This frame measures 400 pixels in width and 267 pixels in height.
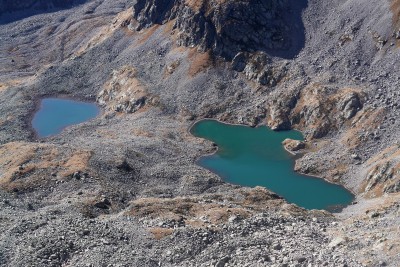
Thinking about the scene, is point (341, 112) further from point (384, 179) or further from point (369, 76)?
point (384, 179)

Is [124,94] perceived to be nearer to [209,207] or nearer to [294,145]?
[294,145]

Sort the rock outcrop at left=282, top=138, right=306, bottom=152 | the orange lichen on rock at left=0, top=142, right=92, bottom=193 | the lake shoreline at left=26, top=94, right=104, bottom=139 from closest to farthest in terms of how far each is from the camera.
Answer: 1. the orange lichen on rock at left=0, top=142, right=92, bottom=193
2. the rock outcrop at left=282, top=138, right=306, bottom=152
3. the lake shoreline at left=26, top=94, right=104, bottom=139

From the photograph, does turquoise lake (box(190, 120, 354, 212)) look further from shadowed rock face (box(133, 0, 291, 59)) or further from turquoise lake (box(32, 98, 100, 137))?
turquoise lake (box(32, 98, 100, 137))

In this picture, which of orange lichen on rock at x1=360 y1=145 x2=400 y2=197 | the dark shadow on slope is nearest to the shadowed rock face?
the dark shadow on slope

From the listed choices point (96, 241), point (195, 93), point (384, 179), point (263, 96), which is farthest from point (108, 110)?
point (96, 241)

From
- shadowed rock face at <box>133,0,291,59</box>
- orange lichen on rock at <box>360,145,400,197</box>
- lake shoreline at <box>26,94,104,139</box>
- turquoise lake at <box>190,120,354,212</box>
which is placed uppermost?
shadowed rock face at <box>133,0,291,59</box>

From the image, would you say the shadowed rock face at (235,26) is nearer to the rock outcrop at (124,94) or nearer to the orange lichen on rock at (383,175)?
the rock outcrop at (124,94)

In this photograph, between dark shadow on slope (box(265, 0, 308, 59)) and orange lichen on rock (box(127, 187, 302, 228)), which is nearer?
orange lichen on rock (box(127, 187, 302, 228))

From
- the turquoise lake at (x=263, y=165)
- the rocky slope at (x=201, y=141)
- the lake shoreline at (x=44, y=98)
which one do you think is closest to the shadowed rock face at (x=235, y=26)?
the rocky slope at (x=201, y=141)
